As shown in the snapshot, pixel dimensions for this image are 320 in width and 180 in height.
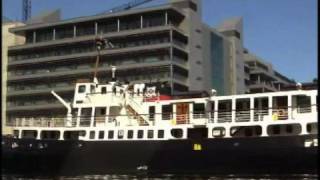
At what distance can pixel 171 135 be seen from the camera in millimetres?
41500

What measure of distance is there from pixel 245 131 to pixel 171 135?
5.65 metres

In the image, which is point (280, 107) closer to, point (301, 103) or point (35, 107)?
point (301, 103)

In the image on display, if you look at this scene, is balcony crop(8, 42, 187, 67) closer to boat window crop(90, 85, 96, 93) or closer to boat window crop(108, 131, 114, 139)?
boat window crop(90, 85, 96, 93)

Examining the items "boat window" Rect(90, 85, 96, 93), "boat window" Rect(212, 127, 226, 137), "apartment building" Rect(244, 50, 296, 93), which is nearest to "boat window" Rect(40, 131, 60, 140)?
"boat window" Rect(90, 85, 96, 93)

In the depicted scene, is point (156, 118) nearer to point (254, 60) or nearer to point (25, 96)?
point (25, 96)

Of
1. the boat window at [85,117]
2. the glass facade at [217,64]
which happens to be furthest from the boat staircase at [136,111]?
the glass facade at [217,64]

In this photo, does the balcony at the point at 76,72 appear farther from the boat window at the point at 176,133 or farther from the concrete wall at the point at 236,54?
the boat window at the point at 176,133

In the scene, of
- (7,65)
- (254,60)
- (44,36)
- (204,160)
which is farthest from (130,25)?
(204,160)

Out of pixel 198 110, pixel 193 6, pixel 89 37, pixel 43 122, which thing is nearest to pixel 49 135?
pixel 43 122

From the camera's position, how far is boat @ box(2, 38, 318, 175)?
3778 cm

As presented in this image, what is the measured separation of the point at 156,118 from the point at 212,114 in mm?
4669

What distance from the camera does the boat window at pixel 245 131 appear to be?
39625 mm

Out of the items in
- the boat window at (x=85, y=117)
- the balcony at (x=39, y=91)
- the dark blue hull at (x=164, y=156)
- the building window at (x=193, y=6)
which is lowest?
the dark blue hull at (x=164, y=156)

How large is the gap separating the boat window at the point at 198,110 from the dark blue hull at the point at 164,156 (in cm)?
269
